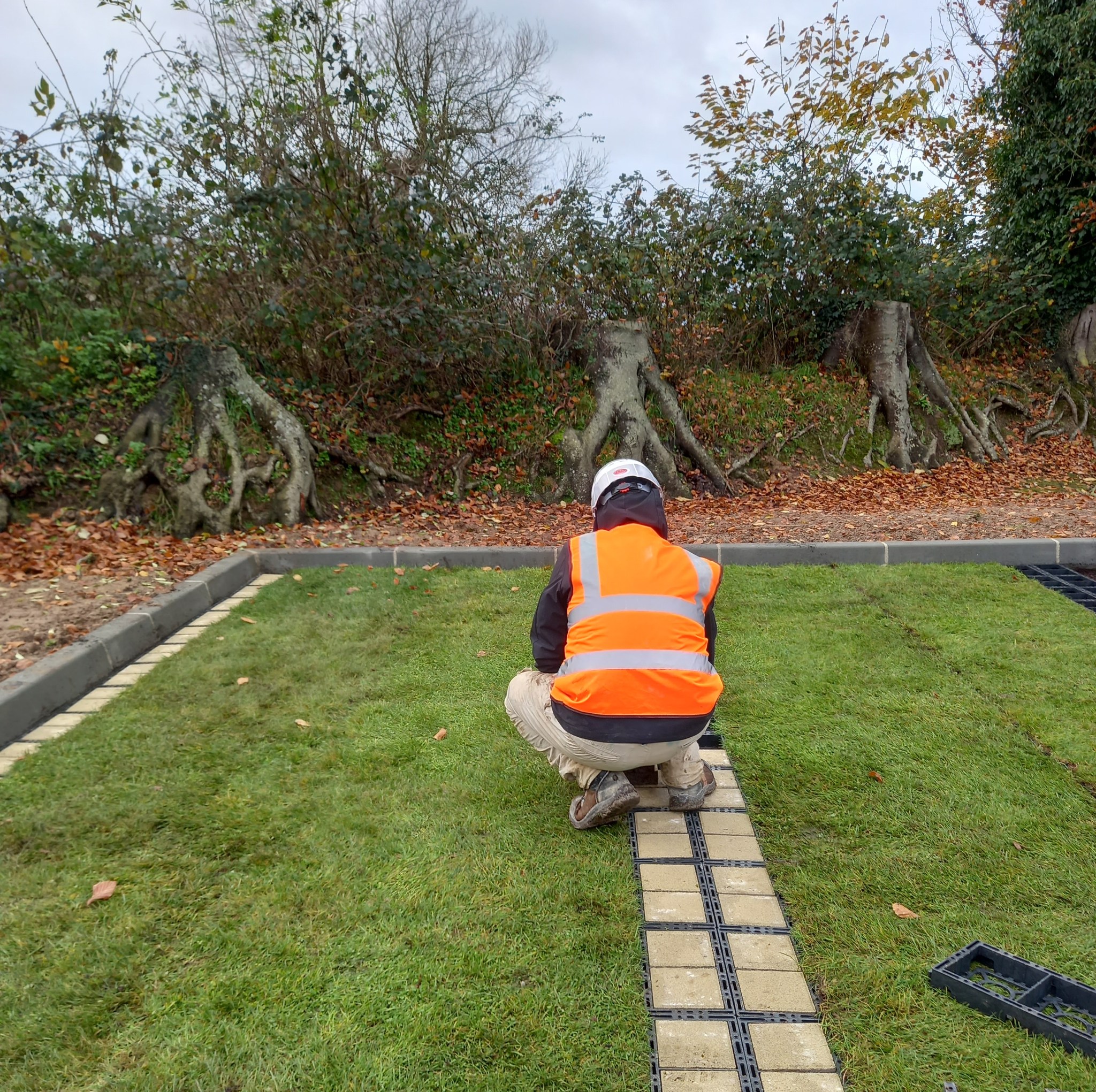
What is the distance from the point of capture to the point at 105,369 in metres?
8.49

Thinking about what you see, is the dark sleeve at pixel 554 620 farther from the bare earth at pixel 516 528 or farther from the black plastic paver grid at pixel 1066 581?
the black plastic paver grid at pixel 1066 581

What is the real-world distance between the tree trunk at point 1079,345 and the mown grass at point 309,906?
13.0m

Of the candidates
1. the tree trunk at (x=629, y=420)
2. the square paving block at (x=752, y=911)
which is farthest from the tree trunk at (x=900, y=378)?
the square paving block at (x=752, y=911)

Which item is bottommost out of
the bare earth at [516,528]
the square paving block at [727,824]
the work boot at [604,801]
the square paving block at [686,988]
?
the square paving block at [686,988]

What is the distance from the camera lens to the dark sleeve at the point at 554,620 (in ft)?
10.2

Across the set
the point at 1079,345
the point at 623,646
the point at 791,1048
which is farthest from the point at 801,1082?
the point at 1079,345

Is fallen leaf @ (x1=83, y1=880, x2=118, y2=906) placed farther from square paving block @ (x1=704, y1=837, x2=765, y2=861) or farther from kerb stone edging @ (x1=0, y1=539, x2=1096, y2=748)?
kerb stone edging @ (x1=0, y1=539, x2=1096, y2=748)

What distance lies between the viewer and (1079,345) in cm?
1327

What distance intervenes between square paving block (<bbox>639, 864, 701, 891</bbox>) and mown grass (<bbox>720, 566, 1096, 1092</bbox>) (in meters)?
0.29

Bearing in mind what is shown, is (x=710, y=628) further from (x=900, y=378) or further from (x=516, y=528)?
(x=900, y=378)

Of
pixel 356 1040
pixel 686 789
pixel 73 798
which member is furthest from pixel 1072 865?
pixel 73 798

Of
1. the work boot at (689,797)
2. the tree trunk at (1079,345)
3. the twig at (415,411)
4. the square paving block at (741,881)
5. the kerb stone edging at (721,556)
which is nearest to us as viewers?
the square paving block at (741,881)

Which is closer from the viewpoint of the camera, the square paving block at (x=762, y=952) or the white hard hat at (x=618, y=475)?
the square paving block at (x=762, y=952)

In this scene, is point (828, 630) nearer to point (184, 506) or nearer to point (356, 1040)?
point (356, 1040)
